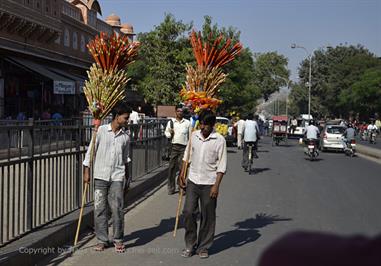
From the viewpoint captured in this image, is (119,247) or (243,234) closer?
(119,247)

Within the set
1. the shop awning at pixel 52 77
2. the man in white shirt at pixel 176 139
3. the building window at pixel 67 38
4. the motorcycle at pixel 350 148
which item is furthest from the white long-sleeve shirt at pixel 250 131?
the building window at pixel 67 38

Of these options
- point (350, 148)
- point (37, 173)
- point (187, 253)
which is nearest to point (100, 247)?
point (187, 253)

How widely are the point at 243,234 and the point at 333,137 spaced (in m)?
20.4

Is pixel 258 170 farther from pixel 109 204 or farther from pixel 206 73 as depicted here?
pixel 109 204

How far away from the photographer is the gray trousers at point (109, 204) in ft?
21.6

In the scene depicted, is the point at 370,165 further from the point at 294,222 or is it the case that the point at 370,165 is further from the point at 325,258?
the point at 325,258

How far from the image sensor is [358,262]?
1503 mm

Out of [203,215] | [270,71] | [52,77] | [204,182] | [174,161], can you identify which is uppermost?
[270,71]

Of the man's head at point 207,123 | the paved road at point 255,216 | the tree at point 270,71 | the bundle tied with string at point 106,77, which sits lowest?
the paved road at point 255,216

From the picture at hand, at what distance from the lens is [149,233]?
781cm

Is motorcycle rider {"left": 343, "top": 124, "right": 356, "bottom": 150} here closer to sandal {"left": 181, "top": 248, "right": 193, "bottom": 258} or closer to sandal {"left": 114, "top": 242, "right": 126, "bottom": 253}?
sandal {"left": 181, "top": 248, "right": 193, "bottom": 258}

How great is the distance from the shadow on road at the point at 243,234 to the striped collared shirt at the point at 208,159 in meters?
0.99

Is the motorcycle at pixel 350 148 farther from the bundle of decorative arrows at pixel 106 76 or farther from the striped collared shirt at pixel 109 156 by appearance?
the striped collared shirt at pixel 109 156

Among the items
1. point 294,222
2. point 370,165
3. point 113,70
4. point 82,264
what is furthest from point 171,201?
point 370,165
